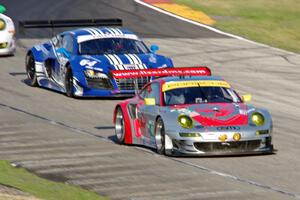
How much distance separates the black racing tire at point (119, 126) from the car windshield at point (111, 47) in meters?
5.68

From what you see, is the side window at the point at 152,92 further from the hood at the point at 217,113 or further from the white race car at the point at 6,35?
the white race car at the point at 6,35

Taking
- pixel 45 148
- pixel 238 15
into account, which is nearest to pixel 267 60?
pixel 238 15

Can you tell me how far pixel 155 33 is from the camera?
34344 mm

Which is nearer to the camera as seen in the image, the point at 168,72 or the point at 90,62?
the point at 168,72

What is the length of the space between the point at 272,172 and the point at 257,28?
2110 centimetres

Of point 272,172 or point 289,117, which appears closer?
point 272,172

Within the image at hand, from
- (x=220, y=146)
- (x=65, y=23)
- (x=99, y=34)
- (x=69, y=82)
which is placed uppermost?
(x=65, y=23)

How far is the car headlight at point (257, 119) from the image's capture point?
52.7 feet

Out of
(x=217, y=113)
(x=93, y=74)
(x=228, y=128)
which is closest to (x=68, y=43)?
(x=93, y=74)

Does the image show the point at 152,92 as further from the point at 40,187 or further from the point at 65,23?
the point at 65,23

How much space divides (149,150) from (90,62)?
6244 millimetres

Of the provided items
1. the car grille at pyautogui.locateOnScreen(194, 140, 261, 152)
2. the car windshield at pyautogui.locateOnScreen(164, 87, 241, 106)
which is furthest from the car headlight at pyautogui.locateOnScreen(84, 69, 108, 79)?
the car grille at pyautogui.locateOnScreen(194, 140, 261, 152)

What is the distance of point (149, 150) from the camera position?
16.9 metres

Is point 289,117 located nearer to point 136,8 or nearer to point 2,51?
point 2,51
